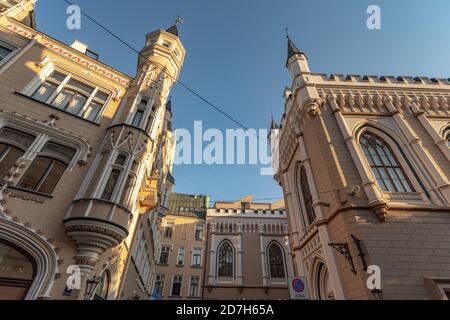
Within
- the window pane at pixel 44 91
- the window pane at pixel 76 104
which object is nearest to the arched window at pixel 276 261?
the window pane at pixel 76 104

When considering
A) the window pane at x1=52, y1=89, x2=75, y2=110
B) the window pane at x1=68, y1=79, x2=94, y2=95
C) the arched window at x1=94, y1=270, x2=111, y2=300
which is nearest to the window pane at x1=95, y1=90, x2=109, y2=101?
the window pane at x1=68, y1=79, x2=94, y2=95

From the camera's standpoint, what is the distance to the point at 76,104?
1135 centimetres

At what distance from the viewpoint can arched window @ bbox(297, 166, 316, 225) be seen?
12327 mm

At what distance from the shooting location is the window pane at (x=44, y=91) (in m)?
10.3

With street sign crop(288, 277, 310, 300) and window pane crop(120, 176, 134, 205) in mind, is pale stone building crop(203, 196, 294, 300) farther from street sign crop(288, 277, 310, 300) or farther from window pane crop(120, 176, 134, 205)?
window pane crop(120, 176, 134, 205)

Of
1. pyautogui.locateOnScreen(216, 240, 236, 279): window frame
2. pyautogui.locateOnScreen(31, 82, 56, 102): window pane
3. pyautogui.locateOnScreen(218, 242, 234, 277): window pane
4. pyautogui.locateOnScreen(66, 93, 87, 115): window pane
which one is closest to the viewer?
pyautogui.locateOnScreen(31, 82, 56, 102): window pane

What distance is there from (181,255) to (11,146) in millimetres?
24660

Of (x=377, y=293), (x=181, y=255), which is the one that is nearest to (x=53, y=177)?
(x=377, y=293)

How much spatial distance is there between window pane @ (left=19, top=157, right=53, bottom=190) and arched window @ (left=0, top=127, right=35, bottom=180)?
0.58m

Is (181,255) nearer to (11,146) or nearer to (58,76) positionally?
(11,146)

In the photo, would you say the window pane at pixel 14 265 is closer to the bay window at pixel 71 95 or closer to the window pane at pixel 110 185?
the window pane at pixel 110 185

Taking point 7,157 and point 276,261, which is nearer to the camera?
point 7,157

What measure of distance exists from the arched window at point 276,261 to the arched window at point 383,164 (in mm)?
18426
